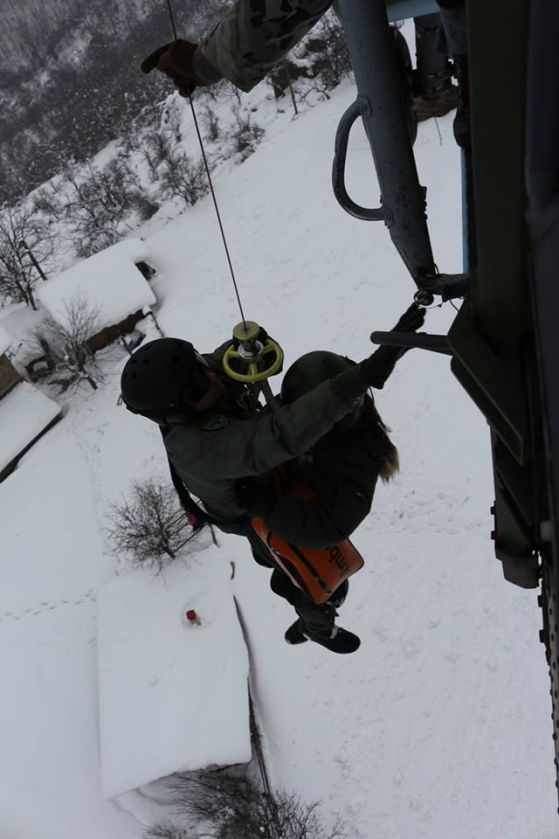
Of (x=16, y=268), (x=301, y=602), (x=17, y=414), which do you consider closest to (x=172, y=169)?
(x=16, y=268)

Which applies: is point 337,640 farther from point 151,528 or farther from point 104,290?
point 104,290

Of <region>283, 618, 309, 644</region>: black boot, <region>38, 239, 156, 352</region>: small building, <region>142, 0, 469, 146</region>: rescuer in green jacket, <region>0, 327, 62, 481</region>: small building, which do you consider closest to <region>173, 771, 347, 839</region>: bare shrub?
<region>283, 618, 309, 644</region>: black boot

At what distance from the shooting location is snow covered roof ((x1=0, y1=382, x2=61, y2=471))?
17453 millimetres

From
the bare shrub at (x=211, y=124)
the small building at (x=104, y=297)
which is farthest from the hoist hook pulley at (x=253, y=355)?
the bare shrub at (x=211, y=124)

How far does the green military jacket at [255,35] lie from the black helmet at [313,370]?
101cm

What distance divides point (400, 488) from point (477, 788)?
202 inches

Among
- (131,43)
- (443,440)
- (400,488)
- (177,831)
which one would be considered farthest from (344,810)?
(131,43)

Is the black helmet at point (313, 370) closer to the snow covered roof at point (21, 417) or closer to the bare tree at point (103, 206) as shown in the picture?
the snow covered roof at point (21, 417)

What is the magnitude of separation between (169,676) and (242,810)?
2.39 metres

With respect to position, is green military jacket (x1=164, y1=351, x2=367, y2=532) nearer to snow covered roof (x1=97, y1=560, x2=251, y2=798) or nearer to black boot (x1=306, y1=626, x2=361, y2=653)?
black boot (x1=306, y1=626, x2=361, y2=653)

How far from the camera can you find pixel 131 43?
1747 inches

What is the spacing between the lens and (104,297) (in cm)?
2011

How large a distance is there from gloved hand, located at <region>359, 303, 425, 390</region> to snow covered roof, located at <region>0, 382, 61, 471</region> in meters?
16.8

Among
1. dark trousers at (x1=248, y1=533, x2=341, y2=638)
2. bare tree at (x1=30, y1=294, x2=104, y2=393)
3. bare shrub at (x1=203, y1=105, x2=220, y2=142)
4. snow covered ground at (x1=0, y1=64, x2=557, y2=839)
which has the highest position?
dark trousers at (x1=248, y1=533, x2=341, y2=638)
